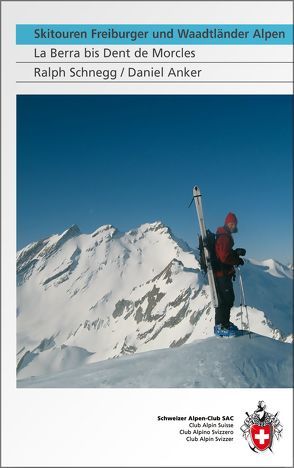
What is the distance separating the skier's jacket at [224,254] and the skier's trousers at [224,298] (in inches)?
4.2

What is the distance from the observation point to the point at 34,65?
819 centimetres

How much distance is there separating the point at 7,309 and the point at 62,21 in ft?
17.0

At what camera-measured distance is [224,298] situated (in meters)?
7.95

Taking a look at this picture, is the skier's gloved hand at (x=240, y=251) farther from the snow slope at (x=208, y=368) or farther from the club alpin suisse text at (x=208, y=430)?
the club alpin suisse text at (x=208, y=430)

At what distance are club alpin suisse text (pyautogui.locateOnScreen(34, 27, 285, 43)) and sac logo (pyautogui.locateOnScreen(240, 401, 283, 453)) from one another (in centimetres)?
630

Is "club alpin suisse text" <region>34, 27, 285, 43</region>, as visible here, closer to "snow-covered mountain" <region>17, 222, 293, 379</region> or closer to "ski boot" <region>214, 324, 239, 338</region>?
"snow-covered mountain" <region>17, 222, 293, 379</region>

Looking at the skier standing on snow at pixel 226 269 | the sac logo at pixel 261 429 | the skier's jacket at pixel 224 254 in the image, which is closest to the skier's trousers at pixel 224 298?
the skier standing on snow at pixel 226 269

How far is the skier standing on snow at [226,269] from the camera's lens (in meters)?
7.86

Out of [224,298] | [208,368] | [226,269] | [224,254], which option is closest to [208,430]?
[208,368]

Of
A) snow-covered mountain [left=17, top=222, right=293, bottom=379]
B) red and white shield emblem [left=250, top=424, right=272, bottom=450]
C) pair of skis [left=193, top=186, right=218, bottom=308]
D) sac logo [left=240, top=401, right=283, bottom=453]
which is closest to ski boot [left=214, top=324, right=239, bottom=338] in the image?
snow-covered mountain [left=17, top=222, right=293, bottom=379]

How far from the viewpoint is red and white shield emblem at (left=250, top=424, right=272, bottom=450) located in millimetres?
7094

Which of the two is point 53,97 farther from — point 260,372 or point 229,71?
point 260,372

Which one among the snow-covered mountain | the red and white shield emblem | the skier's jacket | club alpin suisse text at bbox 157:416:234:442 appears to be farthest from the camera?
the snow-covered mountain

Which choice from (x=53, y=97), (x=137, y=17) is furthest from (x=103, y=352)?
(x=137, y=17)
